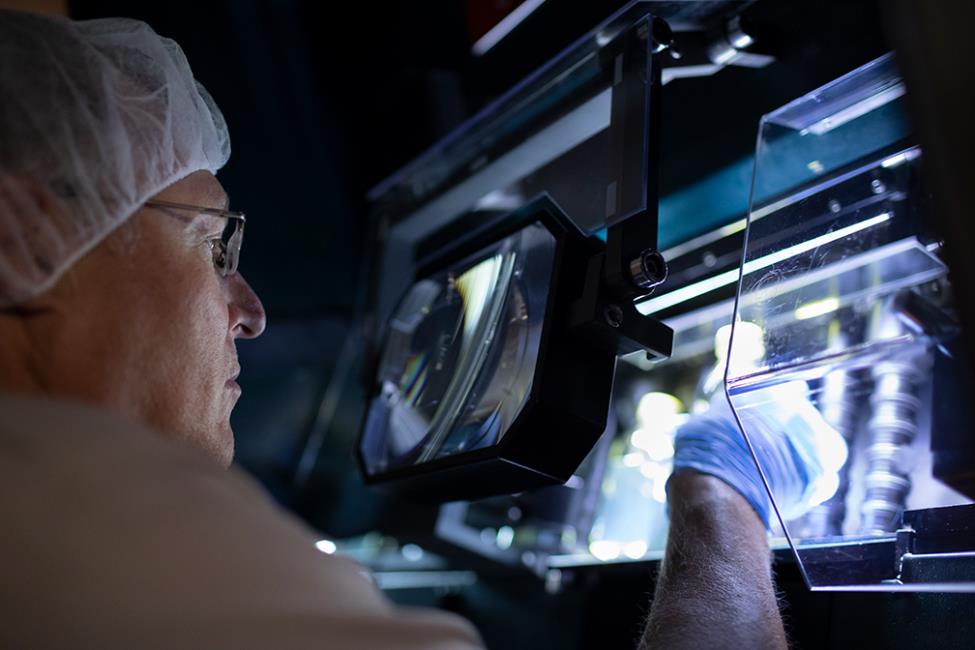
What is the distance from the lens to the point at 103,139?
1.01m

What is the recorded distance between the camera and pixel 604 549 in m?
1.53

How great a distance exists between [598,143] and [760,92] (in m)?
0.27

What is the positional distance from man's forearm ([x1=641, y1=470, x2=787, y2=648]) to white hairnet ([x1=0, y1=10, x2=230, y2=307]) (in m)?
0.79

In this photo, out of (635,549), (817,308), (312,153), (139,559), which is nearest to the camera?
(139,559)

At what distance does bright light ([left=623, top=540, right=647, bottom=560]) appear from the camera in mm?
1419

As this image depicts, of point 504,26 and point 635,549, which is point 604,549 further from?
point 504,26

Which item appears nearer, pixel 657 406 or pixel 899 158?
pixel 899 158

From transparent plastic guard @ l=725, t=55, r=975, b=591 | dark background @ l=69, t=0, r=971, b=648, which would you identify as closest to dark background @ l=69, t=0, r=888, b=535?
dark background @ l=69, t=0, r=971, b=648

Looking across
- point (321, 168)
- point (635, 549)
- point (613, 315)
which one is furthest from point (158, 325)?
point (321, 168)

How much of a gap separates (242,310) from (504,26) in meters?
0.85

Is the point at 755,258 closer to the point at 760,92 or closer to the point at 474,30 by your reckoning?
the point at 760,92

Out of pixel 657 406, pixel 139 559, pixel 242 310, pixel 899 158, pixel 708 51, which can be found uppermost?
pixel 708 51

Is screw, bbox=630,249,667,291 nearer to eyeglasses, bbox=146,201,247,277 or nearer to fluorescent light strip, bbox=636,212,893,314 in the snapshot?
fluorescent light strip, bbox=636,212,893,314

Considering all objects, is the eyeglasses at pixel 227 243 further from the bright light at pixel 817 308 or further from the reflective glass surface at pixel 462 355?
the bright light at pixel 817 308
